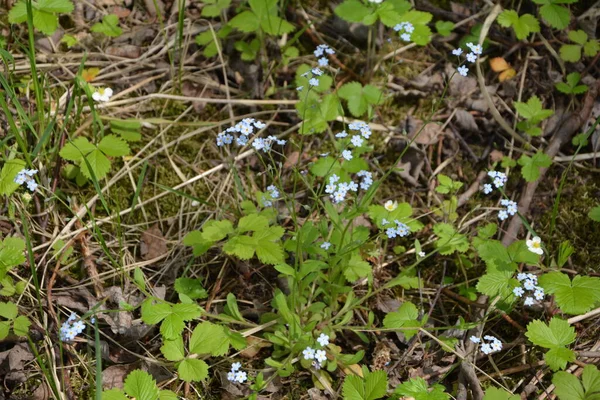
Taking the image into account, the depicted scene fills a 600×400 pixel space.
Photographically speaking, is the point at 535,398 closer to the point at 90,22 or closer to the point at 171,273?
the point at 171,273

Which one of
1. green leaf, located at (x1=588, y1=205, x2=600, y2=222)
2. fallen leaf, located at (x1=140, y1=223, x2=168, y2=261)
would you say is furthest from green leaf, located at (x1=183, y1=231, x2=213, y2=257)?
green leaf, located at (x1=588, y1=205, x2=600, y2=222)

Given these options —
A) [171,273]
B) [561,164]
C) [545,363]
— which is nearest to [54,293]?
[171,273]

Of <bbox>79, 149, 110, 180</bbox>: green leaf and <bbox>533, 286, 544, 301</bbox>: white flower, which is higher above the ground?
<bbox>79, 149, 110, 180</bbox>: green leaf

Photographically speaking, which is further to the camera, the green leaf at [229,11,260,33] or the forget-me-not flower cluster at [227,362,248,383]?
the green leaf at [229,11,260,33]

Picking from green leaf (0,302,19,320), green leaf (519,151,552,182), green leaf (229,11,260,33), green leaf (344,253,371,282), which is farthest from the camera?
green leaf (229,11,260,33)

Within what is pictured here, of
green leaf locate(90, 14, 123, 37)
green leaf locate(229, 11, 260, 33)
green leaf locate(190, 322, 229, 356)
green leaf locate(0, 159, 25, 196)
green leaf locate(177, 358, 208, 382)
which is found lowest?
green leaf locate(177, 358, 208, 382)

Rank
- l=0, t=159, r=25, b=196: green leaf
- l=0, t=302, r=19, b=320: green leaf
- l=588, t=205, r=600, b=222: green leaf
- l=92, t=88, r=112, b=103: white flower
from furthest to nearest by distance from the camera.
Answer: l=92, t=88, r=112, b=103: white flower < l=588, t=205, r=600, b=222: green leaf < l=0, t=159, r=25, b=196: green leaf < l=0, t=302, r=19, b=320: green leaf

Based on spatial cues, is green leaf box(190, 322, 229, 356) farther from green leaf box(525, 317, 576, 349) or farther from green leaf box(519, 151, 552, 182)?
green leaf box(519, 151, 552, 182)
